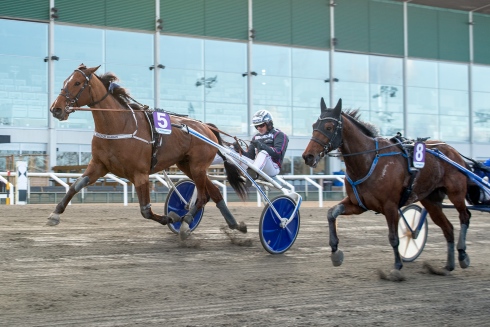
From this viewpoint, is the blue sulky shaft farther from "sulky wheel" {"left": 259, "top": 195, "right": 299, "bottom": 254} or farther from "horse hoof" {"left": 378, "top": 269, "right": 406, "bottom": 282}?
"sulky wheel" {"left": 259, "top": 195, "right": 299, "bottom": 254}

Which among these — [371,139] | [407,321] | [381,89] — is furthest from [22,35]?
[407,321]

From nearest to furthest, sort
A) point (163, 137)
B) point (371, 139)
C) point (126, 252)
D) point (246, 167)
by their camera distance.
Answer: point (371, 139), point (126, 252), point (163, 137), point (246, 167)

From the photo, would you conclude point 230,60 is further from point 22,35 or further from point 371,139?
point 371,139

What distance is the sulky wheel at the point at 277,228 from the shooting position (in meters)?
6.96

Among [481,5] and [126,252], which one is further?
[481,5]

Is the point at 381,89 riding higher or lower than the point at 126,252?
higher

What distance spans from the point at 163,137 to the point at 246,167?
1109 mm

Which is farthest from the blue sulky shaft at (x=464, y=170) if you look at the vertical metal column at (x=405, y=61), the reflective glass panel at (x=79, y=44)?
the vertical metal column at (x=405, y=61)

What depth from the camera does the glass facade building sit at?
22000mm

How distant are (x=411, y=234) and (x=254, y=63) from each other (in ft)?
63.7

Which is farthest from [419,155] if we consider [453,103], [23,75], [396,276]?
[453,103]

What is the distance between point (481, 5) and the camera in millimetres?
28938

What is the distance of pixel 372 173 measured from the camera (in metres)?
5.89

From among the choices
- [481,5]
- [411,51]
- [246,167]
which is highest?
[481,5]
